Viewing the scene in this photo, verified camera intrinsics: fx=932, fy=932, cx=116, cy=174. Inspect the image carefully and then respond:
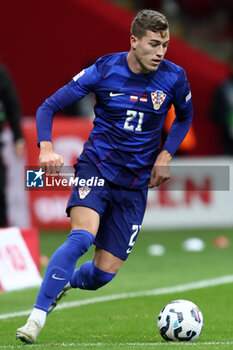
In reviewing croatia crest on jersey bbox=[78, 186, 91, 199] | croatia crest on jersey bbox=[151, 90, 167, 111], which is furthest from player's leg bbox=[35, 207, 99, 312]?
croatia crest on jersey bbox=[151, 90, 167, 111]

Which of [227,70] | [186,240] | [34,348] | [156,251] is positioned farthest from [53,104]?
[227,70]

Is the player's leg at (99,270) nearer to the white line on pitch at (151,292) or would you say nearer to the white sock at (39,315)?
the white sock at (39,315)

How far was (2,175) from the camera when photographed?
10734mm

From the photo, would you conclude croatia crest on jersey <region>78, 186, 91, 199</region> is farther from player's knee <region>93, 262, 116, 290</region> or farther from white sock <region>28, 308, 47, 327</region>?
white sock <region>28, 308, 47, 327</region>

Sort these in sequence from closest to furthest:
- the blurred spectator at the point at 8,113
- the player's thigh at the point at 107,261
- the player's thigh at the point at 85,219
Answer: the player's thigh at the point at 85,219 < the player's thigh at the point at 107,261 < the blurred spectator at the point at 8,113

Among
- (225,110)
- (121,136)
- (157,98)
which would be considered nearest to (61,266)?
(121,136)

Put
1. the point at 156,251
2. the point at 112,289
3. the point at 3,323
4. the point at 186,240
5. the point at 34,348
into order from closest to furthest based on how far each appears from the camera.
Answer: the point at 34,348, the point at 3,323, the point at 112,289, the point at 156,251, the point at 186,240

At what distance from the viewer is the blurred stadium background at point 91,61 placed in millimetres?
14125

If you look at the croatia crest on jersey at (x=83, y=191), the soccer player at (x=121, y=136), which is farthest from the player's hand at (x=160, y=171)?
the croatia crest on jersey at (x=83, y=191)

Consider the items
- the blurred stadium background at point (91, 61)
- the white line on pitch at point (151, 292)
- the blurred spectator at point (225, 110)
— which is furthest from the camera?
the blurred spectator at point (225, 110)

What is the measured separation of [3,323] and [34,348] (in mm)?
1449

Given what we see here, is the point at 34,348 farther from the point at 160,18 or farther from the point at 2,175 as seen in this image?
the point at 2,175

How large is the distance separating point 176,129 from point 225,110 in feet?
33.1

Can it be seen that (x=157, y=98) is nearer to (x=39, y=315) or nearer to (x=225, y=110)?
(x=39, y=315)
